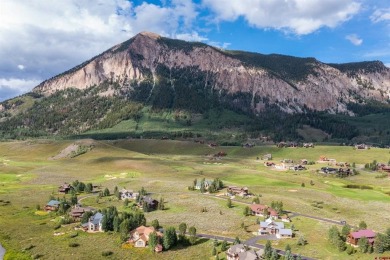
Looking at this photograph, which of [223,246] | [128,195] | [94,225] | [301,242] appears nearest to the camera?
[223,246]

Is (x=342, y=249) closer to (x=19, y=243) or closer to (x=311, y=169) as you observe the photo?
(x=19, y=243)

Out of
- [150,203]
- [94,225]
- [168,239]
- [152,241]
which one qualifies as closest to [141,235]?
[152,241]

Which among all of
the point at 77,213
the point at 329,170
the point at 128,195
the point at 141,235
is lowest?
the point at 141,235

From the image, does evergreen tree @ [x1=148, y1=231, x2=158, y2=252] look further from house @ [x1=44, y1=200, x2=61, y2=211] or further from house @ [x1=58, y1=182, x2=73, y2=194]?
house @ [x1=58, y1=182, x2=73, y2=194]

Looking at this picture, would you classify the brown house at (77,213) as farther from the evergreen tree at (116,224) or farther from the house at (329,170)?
the house at (329,170)

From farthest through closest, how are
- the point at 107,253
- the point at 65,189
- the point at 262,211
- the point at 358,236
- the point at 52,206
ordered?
the point at 65,189, the point at 52,206, the point at 262,211, the point at 358,236, the point at 107,253

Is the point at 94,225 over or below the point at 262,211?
below

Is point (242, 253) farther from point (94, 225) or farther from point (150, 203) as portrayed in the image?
point (150, 203)

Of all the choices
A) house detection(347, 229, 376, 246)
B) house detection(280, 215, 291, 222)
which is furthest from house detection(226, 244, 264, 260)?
house detection(280, 215, 291, 222)

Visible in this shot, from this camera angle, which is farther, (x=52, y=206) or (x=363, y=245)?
(x=52, y=206)
